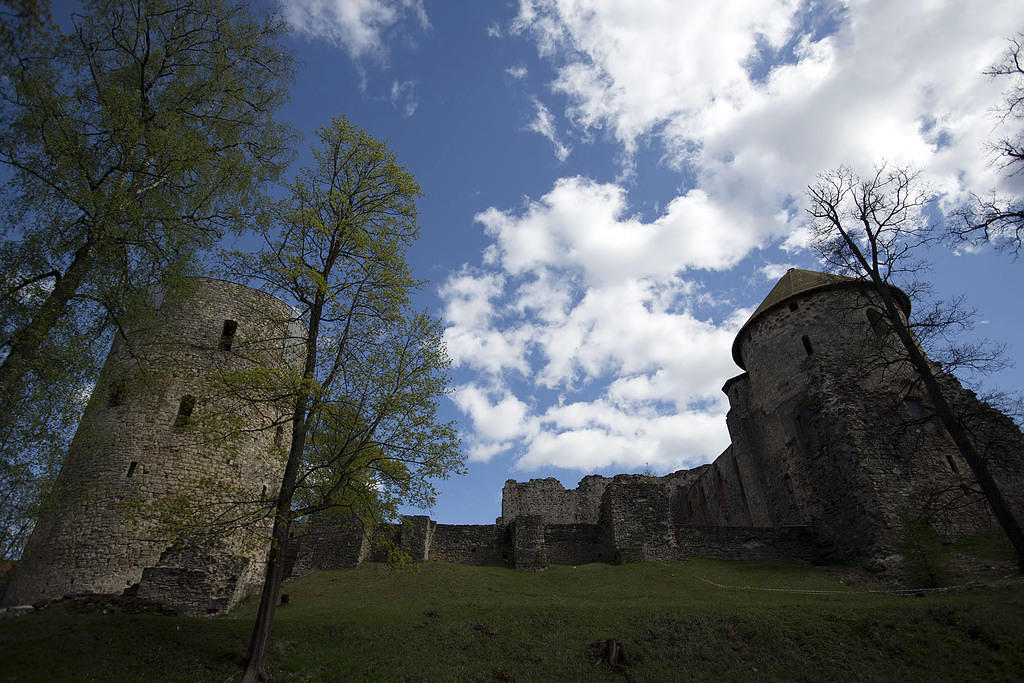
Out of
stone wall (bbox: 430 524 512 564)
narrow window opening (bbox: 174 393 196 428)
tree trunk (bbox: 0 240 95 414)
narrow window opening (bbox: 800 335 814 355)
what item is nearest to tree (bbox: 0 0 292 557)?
tree trunk (bbox: 0 240 95 414)

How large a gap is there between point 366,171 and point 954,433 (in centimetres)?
1617

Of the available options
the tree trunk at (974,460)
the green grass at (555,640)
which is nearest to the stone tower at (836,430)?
the tree trunk at (974,460)

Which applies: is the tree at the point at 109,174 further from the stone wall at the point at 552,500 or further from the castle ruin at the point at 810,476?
the stone wall at the point at 552,500

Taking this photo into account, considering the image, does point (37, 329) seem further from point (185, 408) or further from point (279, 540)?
point (185, 408)

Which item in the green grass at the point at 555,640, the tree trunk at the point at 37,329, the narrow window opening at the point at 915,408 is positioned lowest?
the green grass at the point at 555,640

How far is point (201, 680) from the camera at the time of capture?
28.8 feet

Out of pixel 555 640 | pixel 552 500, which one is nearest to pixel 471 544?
pixel 555 640

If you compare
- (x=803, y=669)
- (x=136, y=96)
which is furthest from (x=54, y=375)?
(x=803, y=669)

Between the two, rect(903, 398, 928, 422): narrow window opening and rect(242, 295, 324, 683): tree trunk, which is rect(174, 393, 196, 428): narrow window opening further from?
rect(903, 398, 928, 422): narrow window opening

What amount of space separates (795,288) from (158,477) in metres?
25.9

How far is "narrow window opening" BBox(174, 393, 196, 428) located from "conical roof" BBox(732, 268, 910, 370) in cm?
2354

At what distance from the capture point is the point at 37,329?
→ 27.0ft

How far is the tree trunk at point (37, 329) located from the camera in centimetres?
795

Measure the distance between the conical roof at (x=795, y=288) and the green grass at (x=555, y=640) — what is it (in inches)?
547
